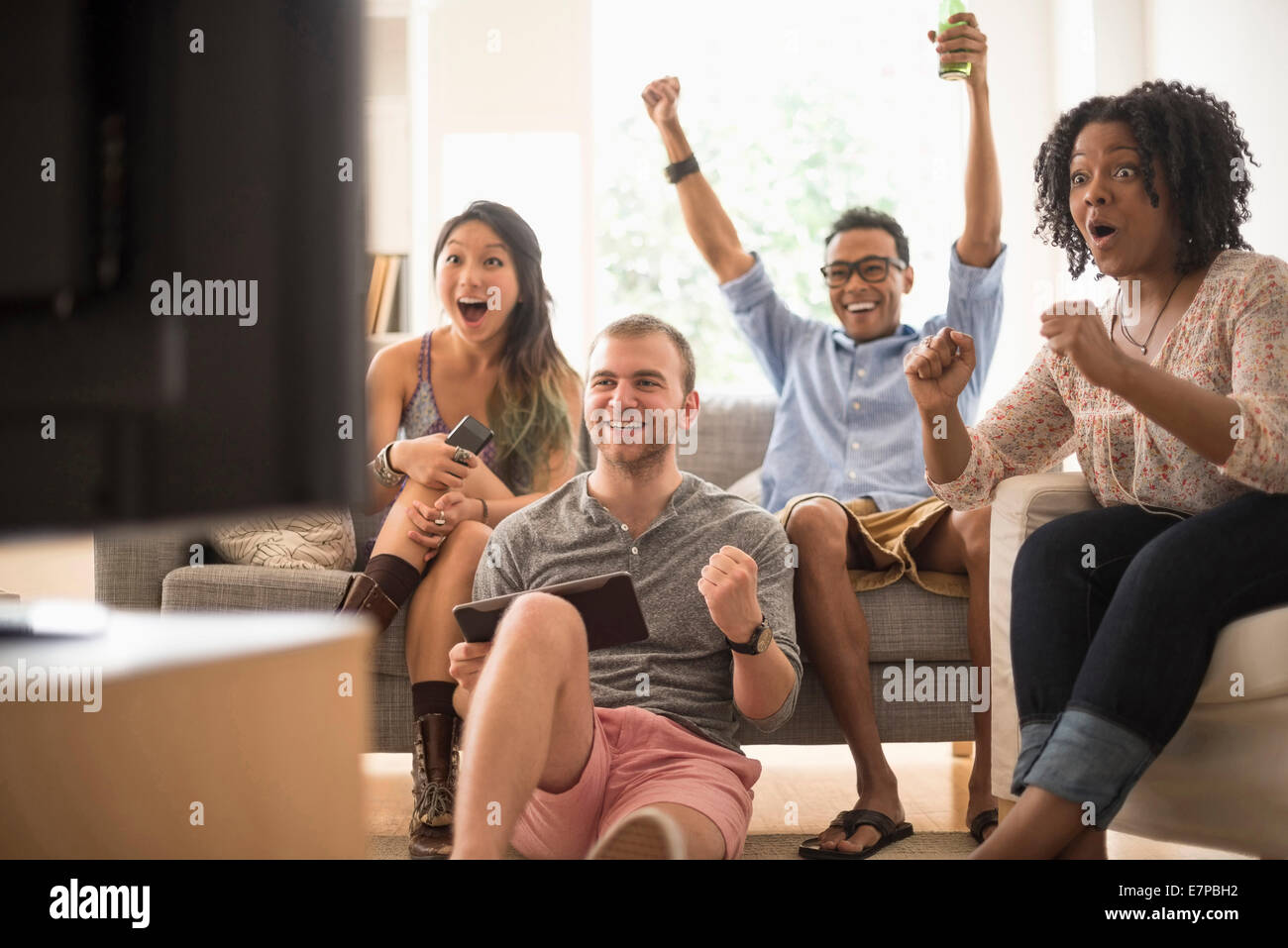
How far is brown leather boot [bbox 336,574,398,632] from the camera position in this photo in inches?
69.4

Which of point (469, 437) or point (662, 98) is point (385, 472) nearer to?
point (469, 437)

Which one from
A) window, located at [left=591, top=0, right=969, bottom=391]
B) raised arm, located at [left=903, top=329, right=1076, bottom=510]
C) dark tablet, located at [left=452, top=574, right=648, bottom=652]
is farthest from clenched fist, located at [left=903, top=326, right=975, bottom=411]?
window, located at [left=591, top=0, right=969, bottom=391]

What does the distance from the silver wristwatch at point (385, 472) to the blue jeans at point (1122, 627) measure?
1020 mm

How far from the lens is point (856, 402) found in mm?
2271

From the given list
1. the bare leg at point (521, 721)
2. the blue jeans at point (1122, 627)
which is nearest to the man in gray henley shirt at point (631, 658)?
the bare leg at point (521, 721)

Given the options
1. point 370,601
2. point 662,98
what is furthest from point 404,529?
point 662,98

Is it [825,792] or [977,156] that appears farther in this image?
[825,792]

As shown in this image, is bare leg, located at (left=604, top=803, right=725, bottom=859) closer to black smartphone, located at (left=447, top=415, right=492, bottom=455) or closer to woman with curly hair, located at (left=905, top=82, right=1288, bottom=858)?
woman with curly hair, located at (left=905, top=82, right=1288, bottom=858)

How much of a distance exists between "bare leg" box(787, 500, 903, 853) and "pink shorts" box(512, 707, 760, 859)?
0.45m

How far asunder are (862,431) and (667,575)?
87 cm

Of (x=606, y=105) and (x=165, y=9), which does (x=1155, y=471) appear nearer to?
(x=165, y=9)
